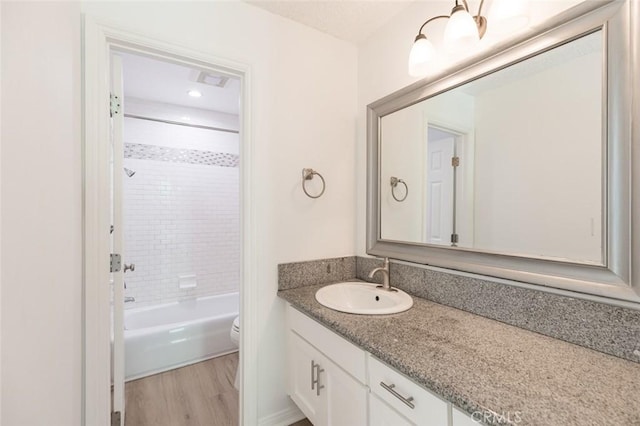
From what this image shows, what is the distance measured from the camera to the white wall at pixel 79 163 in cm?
46

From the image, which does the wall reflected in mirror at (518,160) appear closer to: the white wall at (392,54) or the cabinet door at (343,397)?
the white wall at (392,54)

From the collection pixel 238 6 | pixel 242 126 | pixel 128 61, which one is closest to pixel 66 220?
pixel 242 126

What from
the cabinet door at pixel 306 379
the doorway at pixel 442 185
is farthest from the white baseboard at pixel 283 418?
the doorway at pixel 442 185

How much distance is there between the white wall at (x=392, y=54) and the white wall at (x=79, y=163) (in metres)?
0.07

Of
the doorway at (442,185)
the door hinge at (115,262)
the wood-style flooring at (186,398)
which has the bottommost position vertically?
the wood-style flooring at (186,398)

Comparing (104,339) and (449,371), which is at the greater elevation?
(449,371)

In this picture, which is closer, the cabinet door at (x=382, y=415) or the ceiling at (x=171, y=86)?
the cabinet door at (x=382, y=415)

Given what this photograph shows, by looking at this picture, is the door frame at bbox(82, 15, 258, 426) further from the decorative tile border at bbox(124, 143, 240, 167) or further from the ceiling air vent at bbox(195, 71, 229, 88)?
the decorative tile border at bbox(124, 143, 240, 167)

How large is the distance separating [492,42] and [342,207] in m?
1.10

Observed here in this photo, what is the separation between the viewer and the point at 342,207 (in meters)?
1.83

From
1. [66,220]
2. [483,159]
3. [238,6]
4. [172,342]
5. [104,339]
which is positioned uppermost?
[238,6]

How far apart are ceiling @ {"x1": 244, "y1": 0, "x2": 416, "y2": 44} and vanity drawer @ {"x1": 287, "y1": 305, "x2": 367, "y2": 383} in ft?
5.37

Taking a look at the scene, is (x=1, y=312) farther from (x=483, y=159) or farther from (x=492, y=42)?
(x=492, y=42)

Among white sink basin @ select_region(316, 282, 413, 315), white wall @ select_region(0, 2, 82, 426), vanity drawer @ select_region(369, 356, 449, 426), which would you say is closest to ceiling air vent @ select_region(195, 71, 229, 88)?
white wall @ select_region(0, 2, 82, 426)
